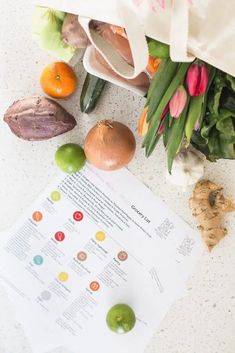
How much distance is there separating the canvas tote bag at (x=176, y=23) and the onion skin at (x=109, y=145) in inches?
7.5

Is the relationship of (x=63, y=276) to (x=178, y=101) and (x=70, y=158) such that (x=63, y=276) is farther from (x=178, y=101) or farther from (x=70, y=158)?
(x=178, y=101)

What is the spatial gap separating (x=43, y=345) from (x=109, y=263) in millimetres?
202

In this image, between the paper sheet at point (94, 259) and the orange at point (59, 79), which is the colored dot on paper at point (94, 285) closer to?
the paper sheet at point (94, 259)

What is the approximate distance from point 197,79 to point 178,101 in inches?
1.5

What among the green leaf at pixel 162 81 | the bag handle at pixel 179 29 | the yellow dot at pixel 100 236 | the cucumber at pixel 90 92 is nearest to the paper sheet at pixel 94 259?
the yellow dot at pixel 100 236

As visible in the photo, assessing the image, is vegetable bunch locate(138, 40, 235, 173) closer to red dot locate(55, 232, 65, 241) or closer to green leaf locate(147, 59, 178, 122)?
green leaf locate(147, 59, 178, 122)

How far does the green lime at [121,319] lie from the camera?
898 millimetres

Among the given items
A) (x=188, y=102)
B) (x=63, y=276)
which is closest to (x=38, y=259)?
(x=63, y=276)

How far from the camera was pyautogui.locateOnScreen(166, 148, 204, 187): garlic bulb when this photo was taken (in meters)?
0.86

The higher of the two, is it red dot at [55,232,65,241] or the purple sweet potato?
the purple sweet potato

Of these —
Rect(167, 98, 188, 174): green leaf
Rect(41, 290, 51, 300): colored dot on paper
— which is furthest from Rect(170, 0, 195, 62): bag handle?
Rect(41, 290, 51, 300): colored dot on paper

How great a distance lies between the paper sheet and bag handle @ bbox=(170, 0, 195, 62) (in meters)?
0.32

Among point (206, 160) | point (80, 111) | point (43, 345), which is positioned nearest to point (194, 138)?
point (206, 160)

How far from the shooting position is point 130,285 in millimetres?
938
